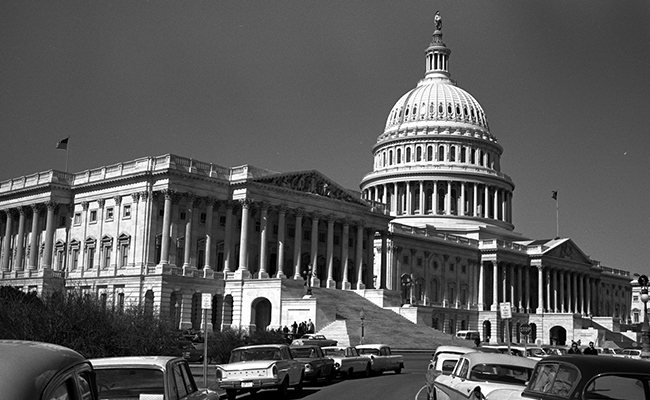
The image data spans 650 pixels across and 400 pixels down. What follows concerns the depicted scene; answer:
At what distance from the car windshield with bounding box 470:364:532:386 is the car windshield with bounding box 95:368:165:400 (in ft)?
22.6

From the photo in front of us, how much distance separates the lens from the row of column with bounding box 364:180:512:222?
431 feet

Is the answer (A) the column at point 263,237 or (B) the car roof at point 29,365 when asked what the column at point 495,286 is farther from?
(B) the car roof at point 29,365

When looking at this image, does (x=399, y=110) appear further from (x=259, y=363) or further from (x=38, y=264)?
(x=259, y=363)

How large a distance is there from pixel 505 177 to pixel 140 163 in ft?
250

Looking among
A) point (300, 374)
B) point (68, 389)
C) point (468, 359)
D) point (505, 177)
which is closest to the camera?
point (68, 389)

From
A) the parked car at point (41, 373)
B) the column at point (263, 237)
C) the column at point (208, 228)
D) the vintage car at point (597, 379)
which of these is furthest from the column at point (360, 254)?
the parked car at point (41, 373)

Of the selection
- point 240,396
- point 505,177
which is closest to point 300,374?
point 240,396

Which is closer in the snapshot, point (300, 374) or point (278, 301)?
point (300, 374)

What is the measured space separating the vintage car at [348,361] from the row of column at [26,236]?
2003 inches

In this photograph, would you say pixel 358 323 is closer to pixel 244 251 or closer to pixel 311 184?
pixel 244 251

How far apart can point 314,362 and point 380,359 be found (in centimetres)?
782

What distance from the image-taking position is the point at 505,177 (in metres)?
138

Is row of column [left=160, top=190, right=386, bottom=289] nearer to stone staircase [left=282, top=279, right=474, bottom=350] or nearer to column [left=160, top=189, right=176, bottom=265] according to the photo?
column [left=160, top=189, right=176, bottom=265]

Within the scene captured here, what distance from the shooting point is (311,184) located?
85125 millimetres
